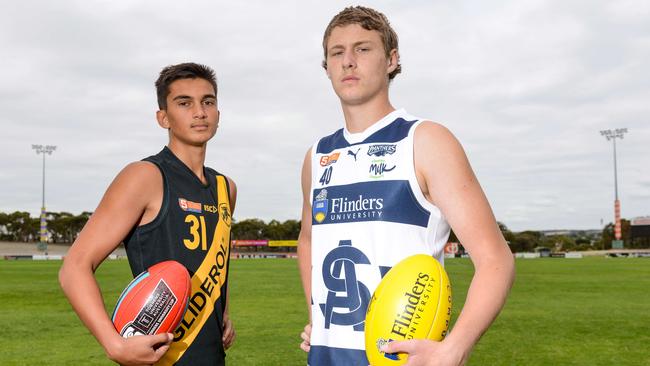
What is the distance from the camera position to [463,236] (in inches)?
89.3

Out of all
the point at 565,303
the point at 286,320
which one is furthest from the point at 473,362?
the point at 565,303

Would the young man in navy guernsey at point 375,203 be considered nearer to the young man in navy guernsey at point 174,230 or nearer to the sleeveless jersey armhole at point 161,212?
the young man in navy guernsey at point 174,230

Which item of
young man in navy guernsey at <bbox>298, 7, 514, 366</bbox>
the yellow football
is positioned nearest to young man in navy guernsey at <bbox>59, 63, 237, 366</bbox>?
young man in navy guernsey at <bbox>298, 7, 514, 366</bbox>

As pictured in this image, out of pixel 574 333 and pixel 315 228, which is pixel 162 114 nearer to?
pixel 315 228

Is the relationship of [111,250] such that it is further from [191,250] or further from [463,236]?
[463,236]

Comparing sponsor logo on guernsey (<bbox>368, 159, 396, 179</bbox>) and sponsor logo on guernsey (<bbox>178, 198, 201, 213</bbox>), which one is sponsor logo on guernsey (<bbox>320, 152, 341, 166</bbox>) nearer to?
sponsor logo on guernsey (<bbox>368, 159, 396, 179</bbox>)

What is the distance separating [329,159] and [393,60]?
22.5 inches

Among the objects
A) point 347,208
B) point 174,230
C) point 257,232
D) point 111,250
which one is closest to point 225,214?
point 174,230

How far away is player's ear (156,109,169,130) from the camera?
361 centimetres

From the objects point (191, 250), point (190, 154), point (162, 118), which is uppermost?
point (162, 118)

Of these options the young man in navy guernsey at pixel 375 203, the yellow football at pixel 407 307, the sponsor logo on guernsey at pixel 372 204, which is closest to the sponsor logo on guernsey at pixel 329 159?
the young man in navy guernsey at pixel 375 203

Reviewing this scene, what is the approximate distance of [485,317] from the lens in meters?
2.09

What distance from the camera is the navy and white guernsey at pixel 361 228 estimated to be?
245 centimetres

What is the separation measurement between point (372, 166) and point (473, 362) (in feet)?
21.3
